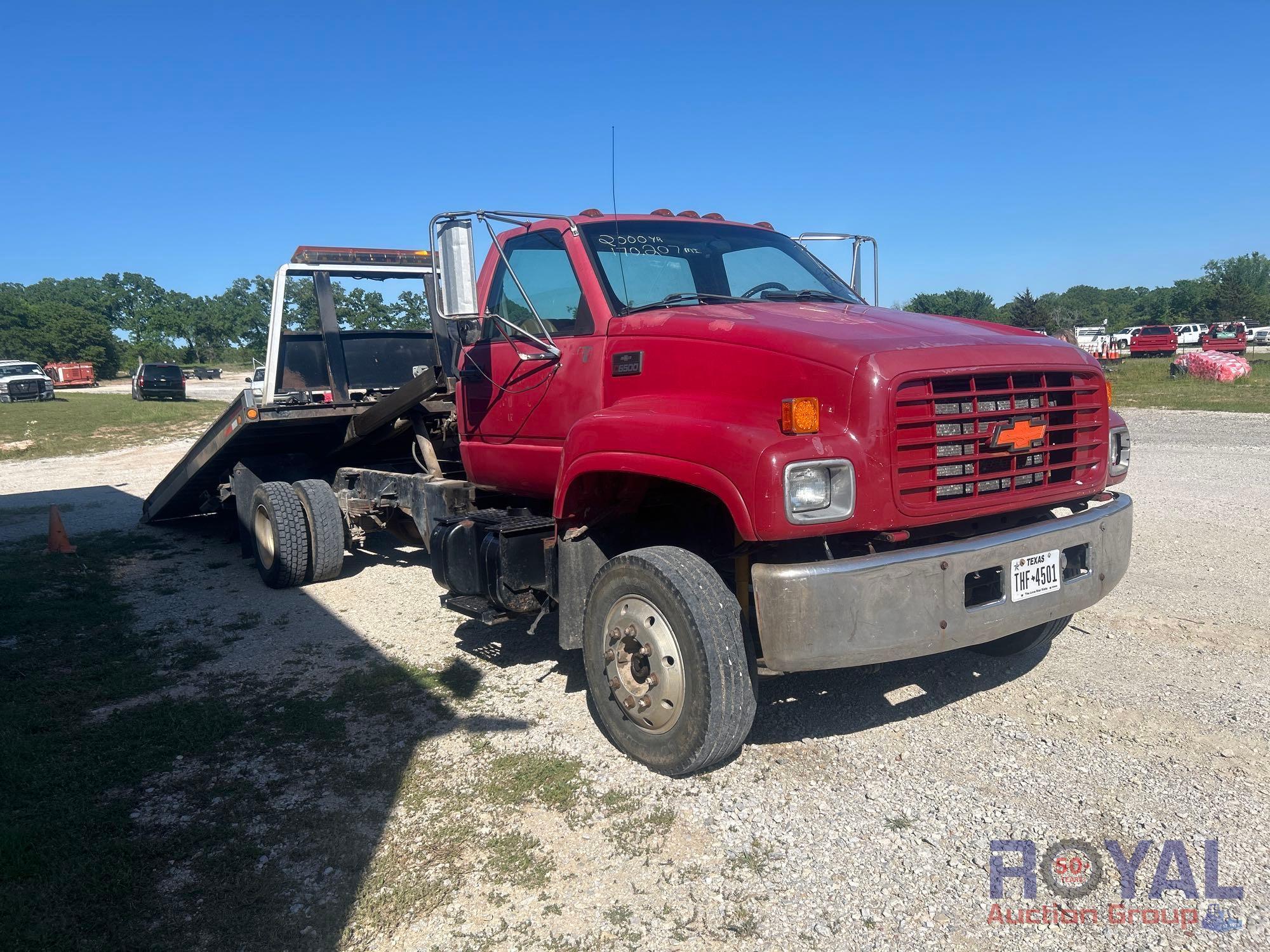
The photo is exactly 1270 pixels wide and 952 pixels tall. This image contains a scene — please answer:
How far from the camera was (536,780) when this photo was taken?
3826 millimetres

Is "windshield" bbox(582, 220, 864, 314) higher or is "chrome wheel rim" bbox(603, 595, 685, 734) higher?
"windshield" bbox(582, 220, 864, 314)

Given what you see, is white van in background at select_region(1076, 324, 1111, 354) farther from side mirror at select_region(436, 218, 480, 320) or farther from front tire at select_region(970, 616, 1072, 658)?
side mirror at select_region(436, 218, 480, 320)

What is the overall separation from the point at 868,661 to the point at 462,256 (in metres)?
2.60

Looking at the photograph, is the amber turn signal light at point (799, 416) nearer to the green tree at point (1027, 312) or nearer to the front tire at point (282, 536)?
the front tire at point (282, 536)

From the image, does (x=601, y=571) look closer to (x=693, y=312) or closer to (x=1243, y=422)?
(x=693, y=312)

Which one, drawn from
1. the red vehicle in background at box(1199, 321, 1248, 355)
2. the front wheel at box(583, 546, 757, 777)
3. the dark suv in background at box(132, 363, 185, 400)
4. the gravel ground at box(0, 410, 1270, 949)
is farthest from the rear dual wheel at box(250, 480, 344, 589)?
the red vehicle in background at box(1199, 321, 1248, 355)

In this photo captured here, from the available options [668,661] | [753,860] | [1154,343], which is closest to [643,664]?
[668,661]

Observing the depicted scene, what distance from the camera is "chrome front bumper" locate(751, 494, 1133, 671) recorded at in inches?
129

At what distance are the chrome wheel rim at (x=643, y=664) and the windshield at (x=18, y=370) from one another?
142ft

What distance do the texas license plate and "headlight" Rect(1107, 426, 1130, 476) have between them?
0.85m

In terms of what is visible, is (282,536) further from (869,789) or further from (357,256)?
(869,789)

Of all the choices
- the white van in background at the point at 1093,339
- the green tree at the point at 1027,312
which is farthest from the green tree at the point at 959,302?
the green tree at the point at 1027,312

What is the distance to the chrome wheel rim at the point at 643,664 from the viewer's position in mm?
3678

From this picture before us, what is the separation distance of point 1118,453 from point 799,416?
80.2 inches
